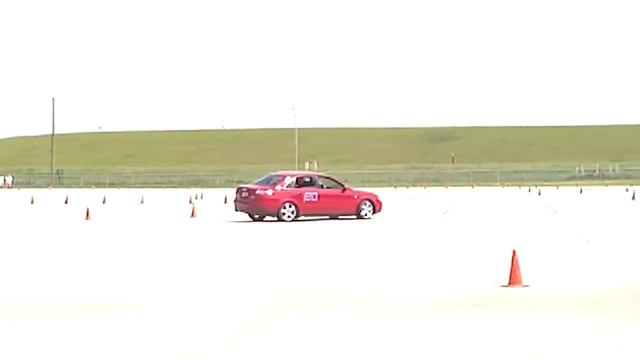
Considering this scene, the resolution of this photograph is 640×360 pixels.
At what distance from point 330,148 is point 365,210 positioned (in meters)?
103

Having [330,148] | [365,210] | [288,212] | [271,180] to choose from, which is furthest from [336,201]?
[330,148]

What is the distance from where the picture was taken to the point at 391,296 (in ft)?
43.4

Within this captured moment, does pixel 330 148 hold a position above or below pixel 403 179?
above

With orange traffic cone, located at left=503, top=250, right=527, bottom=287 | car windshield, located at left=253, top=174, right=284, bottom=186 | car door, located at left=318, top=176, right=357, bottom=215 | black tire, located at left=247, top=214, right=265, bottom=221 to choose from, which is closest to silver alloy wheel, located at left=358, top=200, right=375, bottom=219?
car door, located at left=318, top=176, right=357, bottom=215

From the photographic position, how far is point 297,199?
3200 cm

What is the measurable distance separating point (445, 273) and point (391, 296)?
115 inches

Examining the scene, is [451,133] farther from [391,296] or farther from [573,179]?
[391,296]

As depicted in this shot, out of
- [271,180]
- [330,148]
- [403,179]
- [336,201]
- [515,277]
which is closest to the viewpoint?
[515,277]

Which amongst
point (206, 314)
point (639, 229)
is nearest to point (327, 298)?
point (206, 314)

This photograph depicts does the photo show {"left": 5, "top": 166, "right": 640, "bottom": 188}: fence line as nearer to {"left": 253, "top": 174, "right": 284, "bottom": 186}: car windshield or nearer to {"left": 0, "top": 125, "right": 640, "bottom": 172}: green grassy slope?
{"left": 0, "top": 125, "right": 640, "bottom": 172}: green grassy slope

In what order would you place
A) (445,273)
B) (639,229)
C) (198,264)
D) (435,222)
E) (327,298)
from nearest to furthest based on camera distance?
(327,298), (445,273), (198,264), (639,229), (435,222)

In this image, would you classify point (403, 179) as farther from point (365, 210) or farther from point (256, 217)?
point (256, 217)

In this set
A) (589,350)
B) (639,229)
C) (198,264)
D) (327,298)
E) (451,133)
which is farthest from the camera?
(451,133)

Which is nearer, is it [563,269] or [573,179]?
[563,269]
